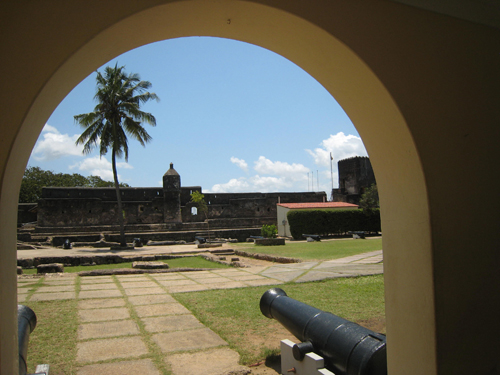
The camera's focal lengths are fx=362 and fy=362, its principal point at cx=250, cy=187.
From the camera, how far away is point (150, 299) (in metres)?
5.54

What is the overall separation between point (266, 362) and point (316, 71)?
248 centimetres

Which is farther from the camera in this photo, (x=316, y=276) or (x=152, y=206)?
(x=152, y=206)

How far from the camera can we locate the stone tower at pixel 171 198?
25.1 meters

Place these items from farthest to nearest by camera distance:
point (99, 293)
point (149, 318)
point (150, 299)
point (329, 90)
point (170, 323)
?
1. point (99, 293)
2. point (150, 299)
3. point (149, 318)
4. point (170, 323)
5. point (329, 90)

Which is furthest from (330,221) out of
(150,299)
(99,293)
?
(150,299)

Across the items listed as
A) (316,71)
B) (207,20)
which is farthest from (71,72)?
(316,71)

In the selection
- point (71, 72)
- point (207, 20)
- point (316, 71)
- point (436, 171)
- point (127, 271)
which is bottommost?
Result: point (127, 271)

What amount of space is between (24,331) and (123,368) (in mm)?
808

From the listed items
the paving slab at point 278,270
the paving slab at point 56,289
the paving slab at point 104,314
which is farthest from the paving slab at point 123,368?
the paving slab at point 278,270

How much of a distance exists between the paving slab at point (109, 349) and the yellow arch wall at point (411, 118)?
1.94 meters

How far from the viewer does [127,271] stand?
870 centimetres

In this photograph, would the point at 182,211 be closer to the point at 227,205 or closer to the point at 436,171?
the point at 227,205

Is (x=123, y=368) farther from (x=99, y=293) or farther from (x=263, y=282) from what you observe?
(x=263, y=282)

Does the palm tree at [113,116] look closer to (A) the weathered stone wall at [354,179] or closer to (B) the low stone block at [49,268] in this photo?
(B) the low stone block at [49,268]
